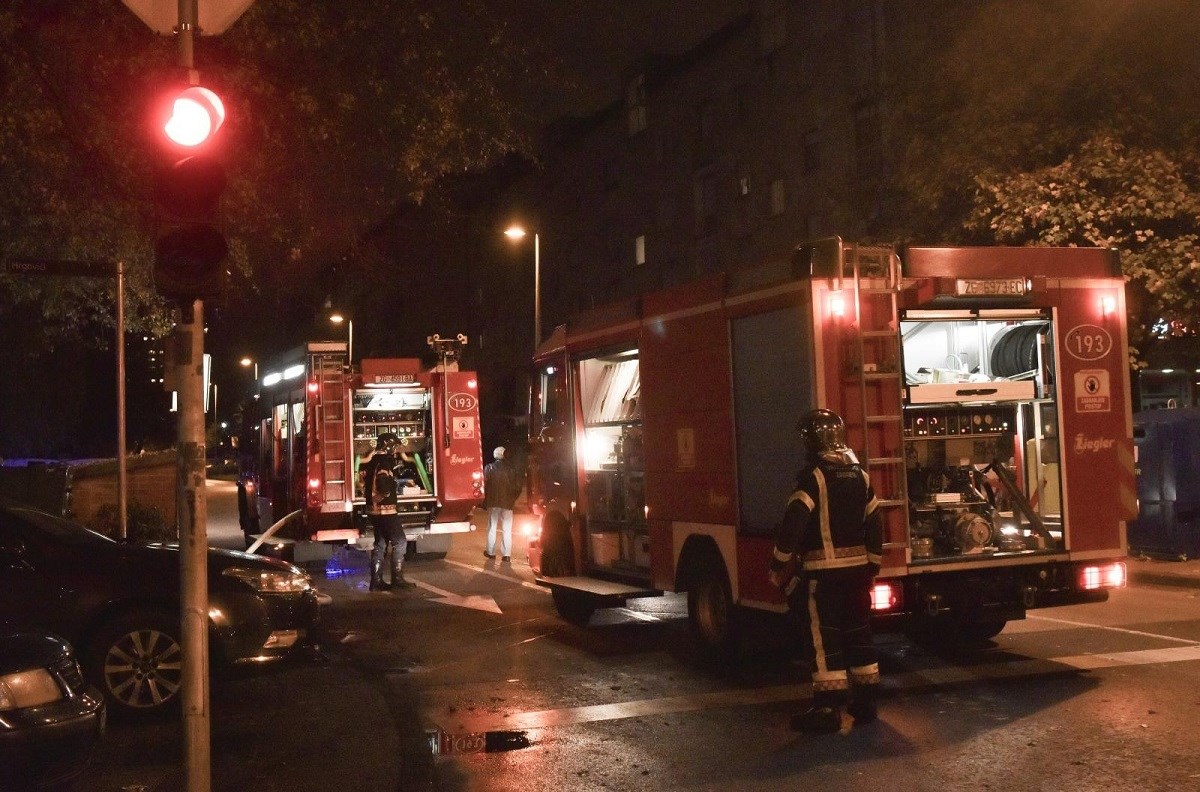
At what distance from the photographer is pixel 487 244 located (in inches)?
2009

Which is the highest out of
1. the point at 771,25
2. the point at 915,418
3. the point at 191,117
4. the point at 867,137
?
the point at 771,25

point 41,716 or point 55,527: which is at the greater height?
point 55,527

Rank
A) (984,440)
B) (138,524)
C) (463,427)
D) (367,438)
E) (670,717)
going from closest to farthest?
(670,717) → (984,440) → (463,427) → (367,438) → (138,524)

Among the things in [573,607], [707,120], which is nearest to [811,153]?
[707,120]

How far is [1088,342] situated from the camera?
8.62m

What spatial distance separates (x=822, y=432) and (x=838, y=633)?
1181 millimetres

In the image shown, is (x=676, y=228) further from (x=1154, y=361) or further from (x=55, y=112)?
(x=55, y=112)

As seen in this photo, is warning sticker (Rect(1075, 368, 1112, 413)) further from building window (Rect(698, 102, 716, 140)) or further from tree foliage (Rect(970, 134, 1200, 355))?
building window (Rect(698, 102, 716, 140))

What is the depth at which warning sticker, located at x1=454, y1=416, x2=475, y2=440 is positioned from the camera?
1708 centimetres

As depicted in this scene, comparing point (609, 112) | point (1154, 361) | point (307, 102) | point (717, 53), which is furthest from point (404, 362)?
point (609, 112)

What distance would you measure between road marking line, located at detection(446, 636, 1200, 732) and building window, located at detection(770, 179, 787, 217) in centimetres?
2474

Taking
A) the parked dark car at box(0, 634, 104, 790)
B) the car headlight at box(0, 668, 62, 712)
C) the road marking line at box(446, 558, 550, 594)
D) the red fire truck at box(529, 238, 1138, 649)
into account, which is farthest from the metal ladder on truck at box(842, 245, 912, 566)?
the road marking line at box(446, 558, 550, 594)

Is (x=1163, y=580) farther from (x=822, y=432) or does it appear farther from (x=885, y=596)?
(x=822, y=432)

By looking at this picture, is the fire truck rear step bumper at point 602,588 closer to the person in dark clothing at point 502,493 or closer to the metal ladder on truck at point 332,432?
the person in dark clothing at point 502,493
